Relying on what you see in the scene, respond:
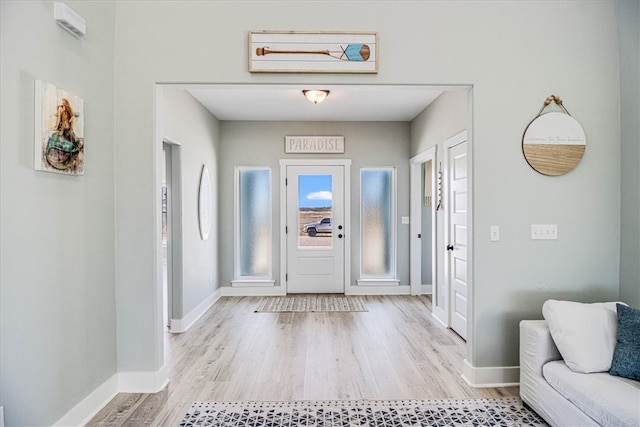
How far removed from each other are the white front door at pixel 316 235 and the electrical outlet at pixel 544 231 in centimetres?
312

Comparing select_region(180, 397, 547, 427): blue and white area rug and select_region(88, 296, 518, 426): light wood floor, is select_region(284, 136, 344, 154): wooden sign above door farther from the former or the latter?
select_region(180, 397, 547, 427): blue and white area rug

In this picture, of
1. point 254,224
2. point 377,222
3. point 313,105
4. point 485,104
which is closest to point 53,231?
point 485,104

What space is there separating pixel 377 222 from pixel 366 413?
11.7 feet

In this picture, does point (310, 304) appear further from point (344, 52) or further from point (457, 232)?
point (344, 52)

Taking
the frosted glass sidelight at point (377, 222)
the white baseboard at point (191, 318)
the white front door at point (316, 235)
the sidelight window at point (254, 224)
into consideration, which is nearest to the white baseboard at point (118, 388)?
the white baseboard at point (191, 318)

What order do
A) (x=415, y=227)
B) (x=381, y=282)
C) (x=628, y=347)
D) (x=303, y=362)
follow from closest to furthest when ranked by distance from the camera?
(x=628, y=347) → (x=303, y=362) → (x=415, y=227) → (x=381, y=282)

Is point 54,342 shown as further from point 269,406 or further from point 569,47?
point 569,47

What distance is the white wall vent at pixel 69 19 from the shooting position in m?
2.03

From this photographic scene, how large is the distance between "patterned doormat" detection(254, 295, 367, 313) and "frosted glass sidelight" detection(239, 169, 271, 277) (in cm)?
58

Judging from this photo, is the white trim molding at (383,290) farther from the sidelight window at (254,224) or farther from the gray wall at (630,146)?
the gray wall at (630,146)

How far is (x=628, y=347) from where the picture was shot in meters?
1.98

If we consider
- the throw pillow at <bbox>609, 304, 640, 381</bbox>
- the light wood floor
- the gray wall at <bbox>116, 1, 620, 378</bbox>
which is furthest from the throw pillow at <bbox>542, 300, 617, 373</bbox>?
the light wood floor

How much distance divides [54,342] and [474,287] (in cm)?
271

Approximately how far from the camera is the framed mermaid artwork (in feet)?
6.15
